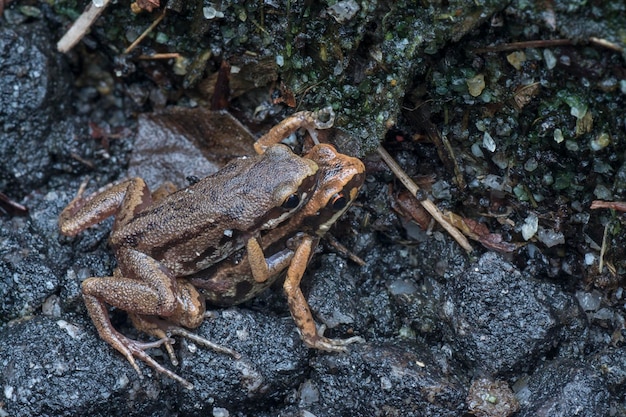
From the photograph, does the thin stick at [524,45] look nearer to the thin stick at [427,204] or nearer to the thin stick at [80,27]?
the thin stick at [427,204]

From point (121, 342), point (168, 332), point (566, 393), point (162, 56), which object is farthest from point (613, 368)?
point (162, 56)

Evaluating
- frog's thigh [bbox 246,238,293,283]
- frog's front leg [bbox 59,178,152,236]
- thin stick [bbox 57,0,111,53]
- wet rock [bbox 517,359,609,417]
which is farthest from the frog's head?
thin stick [bbox 57,0,111,53]

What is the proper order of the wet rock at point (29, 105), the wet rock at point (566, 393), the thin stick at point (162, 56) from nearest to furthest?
1. the wet rock at point (566, 393)
2. the thin stick at point (162, 56)
3. the wet rock at point (29, 105)

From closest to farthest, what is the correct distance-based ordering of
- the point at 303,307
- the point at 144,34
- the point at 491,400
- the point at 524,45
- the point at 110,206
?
the point at 524,45 < the point at 491,400 < the point at 303,307 < the point at 110,206 < the point at 144,34

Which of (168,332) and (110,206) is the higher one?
(110,206)

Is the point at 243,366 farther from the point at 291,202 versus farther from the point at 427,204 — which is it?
the point at 427,204

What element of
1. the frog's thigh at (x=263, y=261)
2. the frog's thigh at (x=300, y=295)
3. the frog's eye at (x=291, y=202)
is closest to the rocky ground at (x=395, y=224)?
the frog's thigh at (x=300, y=295)

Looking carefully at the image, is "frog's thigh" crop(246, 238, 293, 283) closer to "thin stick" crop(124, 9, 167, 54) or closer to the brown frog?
the brown frog
